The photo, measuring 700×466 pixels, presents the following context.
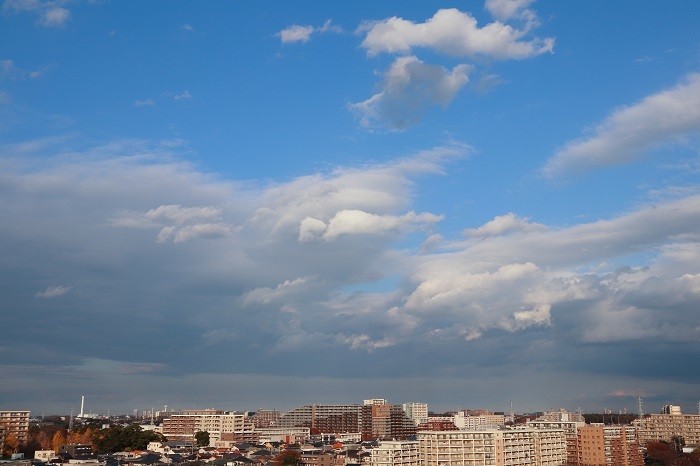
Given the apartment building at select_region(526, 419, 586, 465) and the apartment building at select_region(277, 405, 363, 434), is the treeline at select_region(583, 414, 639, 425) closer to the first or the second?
the apartment building at select_region(277, 405, 363, 434)

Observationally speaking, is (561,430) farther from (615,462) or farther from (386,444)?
(386,444)

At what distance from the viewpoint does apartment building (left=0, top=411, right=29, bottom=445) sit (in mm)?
73188

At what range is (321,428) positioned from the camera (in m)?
120

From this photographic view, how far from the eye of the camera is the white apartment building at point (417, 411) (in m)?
135

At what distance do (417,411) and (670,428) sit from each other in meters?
51.3

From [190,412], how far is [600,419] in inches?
3174

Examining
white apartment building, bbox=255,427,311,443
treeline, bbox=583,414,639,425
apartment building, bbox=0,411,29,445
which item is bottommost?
white apartment building, bbox=255,427,311,443

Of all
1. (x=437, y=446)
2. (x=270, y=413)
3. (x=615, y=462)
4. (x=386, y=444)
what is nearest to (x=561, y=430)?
(x=615, y=462)

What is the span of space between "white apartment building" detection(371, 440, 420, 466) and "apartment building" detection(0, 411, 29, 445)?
40287 millimetres

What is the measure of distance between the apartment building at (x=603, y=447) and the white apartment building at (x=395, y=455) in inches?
827

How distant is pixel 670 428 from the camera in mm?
100625

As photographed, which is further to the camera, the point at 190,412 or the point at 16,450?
the point at 190,412

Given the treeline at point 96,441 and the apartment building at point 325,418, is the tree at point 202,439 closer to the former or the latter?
the treeline at point 96,441

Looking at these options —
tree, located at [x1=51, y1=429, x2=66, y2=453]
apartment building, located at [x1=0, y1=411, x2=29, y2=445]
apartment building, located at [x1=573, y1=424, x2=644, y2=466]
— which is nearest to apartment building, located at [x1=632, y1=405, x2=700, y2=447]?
apartment building, located at [x1=573, y1=424, x2=644, y2=466]
